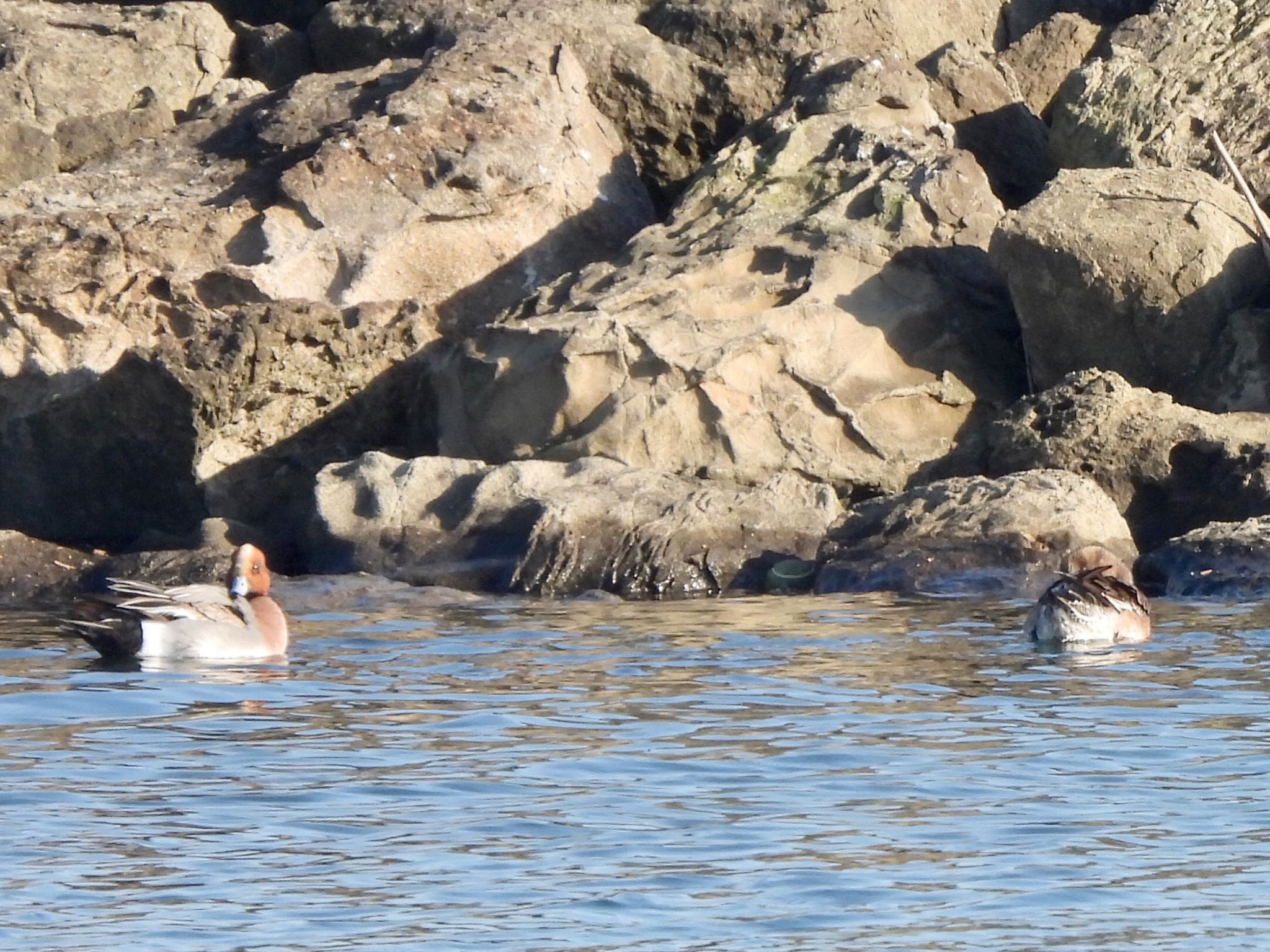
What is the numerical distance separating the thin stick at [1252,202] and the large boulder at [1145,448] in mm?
1463

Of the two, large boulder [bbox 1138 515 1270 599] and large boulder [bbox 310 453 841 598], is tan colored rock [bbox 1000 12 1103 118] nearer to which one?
large boulder [bbox 310 453 841 598]

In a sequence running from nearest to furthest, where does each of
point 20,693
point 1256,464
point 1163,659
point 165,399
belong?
1. point 20,693
2. point 1163,659
3. point 1256,464
4. point 165,399

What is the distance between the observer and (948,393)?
13.6 metres

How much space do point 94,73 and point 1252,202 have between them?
8.35m

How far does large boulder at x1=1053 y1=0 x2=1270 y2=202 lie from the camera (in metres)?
14.9

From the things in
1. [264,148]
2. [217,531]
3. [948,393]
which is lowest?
[217,531]

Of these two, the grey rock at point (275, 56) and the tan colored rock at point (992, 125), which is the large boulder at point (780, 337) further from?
the grey rock at point (275, 56)

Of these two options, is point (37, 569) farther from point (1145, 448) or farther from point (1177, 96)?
point (1177, 96)

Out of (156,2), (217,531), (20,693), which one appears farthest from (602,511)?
(156,2)

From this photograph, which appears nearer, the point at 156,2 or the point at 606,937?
the point at 606,937

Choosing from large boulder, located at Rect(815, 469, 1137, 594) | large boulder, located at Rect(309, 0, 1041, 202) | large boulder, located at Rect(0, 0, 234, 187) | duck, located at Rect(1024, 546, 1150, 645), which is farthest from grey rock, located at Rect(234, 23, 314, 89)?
duck, located at Rect(1024, 546, 1150, 645)

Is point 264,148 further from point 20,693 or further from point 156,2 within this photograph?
point 20,693

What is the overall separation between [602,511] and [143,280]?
12.3 ft

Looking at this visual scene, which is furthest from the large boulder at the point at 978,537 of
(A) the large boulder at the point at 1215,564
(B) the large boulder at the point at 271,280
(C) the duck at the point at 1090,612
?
(B) the large boulder at the point at 271,280
